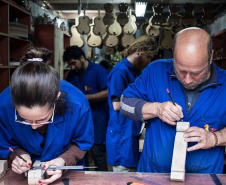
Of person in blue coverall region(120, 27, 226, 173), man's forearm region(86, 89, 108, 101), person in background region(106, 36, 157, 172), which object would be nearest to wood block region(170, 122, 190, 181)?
person in blue coverall region(120, 27, 226, 173)

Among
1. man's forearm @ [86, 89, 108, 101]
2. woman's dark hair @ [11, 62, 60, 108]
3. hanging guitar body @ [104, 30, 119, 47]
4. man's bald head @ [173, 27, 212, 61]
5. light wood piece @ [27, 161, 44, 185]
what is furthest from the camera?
hanging guitar body @ [104, 30, 119, 47]

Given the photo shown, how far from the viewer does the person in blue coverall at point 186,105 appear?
1.69m

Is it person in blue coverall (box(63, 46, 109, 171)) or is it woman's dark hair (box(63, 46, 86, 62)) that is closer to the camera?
person in blue coverall (box(63, 46, 109, 171))

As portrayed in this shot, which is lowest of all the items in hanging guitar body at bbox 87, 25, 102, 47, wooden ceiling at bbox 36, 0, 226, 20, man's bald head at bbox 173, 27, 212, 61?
man's bald head at bbox 173, 27, 212, 61

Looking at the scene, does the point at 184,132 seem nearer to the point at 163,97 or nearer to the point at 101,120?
the point at 163,97

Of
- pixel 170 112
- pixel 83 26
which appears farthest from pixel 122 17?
pixel 170 112

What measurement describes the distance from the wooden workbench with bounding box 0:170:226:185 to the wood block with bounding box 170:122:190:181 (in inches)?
1.9

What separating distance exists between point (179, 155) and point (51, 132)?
0.76 m

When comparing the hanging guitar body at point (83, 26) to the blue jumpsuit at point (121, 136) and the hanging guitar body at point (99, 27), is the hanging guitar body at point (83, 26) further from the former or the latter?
the blue jumpsuit at point (121, 136)

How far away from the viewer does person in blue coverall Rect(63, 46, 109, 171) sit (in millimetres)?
3961

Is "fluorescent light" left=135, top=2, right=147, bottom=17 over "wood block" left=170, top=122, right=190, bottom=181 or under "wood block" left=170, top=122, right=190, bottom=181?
over

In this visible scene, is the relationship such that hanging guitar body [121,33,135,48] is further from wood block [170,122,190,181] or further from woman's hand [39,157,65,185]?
woman's hand [39,157,65,185]

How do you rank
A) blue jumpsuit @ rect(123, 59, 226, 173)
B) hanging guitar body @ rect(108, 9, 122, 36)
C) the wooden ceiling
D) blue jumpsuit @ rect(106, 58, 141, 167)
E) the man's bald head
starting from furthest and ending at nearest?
1. the wooden ceiling
2. hanging guitar body @ rect(108, 9, 122, 36)
3. blue jumpsuit @ rect(106, 58, 141, 167)
4. blue jumpsuit @ rect(123, 59, 226, 173)
5. the man's bald head

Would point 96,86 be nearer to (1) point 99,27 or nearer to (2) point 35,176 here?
(2) point 35,176
